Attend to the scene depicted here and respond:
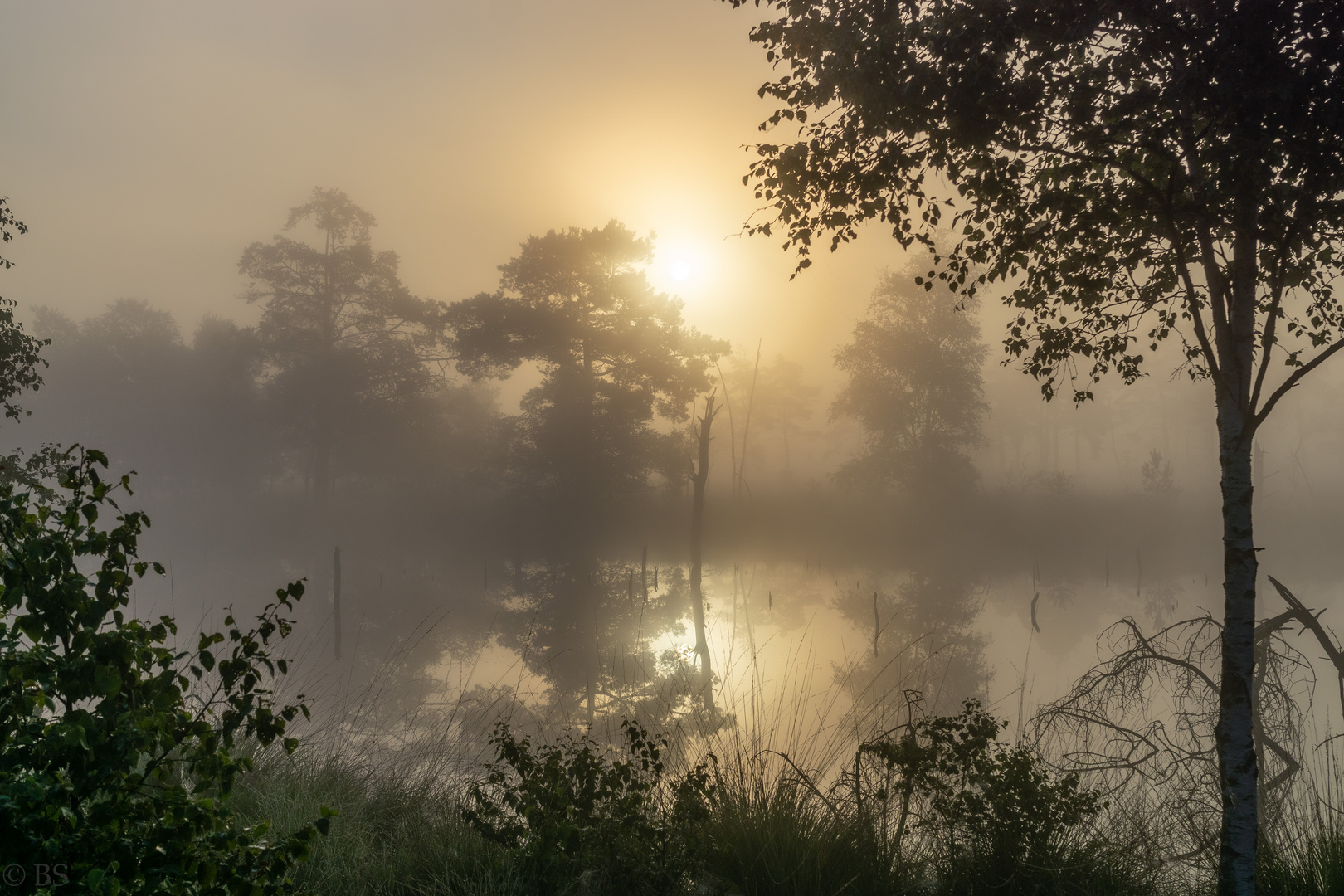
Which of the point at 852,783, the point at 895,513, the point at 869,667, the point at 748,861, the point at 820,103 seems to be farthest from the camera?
the point at 895,513

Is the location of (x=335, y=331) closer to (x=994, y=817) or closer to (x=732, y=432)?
(x=732, y=432)

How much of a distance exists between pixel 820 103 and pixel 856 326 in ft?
105

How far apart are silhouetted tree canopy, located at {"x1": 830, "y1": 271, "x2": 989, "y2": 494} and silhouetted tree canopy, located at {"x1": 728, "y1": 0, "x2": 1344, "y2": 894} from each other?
98.6 feet

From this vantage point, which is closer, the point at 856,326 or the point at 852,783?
the point at 852,783

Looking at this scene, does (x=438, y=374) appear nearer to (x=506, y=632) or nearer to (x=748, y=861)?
(x=506, y=632)

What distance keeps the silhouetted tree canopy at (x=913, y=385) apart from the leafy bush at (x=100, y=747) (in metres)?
34.6

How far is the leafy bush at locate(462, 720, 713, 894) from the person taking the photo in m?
4.12

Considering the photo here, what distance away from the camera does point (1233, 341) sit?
4.73 m

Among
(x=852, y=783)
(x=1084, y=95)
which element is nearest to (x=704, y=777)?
(x=852, y=783)

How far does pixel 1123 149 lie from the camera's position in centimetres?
498

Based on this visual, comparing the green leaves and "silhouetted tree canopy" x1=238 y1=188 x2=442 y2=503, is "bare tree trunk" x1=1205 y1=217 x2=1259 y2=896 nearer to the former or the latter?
the green leaves

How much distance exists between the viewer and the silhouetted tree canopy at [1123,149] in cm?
412

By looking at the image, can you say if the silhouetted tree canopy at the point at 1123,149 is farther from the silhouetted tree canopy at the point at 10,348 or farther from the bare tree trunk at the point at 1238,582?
the silhouetted tree canopy at the point at 10,348

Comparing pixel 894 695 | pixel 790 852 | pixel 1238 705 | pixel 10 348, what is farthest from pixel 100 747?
pixel 10 348
